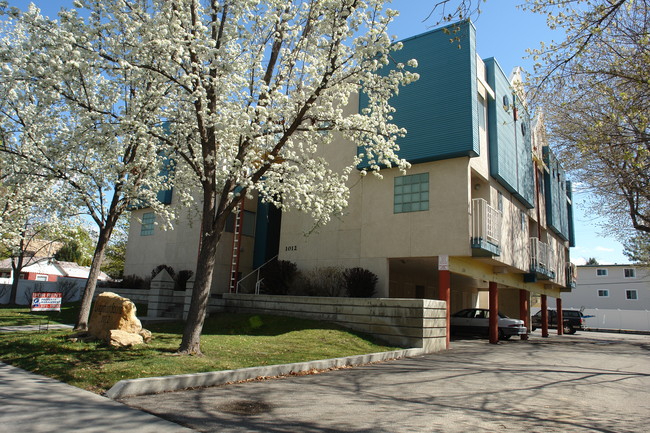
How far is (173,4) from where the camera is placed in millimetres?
9297

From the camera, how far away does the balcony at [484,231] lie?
1455 centimetres

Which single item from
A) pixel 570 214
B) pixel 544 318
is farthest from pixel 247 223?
pixel 570 214

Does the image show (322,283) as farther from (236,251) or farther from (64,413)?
(64,413)

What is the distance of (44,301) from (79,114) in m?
5.85

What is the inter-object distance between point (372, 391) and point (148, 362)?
4121 millimetres

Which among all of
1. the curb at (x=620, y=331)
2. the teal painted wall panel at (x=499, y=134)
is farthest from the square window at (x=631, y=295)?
the teal painted wall panel at (x=499, y=134)

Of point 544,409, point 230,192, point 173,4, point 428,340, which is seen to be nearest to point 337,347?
point 428,340

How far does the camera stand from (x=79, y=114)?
9430mm

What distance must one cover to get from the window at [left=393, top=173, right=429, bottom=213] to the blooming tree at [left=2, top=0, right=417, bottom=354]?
5.47m

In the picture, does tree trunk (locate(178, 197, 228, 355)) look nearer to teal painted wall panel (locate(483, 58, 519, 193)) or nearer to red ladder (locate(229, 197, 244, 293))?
red ladder (locate(229, 197, 244, 293))

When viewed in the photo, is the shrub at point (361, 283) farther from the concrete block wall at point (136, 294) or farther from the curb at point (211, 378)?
the concrete block wall at point (136, 294)

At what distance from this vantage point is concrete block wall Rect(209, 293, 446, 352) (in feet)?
42.1

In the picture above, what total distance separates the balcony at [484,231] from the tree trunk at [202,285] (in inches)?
338

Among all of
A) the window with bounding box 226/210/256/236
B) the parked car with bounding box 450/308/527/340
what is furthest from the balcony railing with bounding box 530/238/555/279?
the window with bounding box 226/210/256/236
